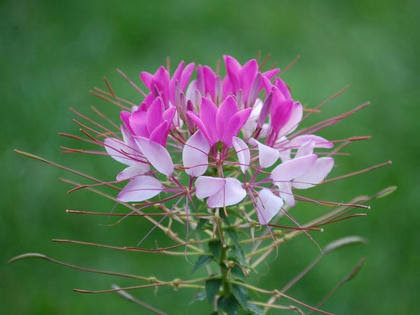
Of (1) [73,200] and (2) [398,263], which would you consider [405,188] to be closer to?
(2) [398,263]

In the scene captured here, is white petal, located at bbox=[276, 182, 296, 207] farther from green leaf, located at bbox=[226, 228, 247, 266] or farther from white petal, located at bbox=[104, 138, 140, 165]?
white petal, located at bbox=[104, 138, 140, 165]

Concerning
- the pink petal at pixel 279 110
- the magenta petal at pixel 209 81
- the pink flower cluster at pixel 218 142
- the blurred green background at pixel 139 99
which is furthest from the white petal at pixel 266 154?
the blurred green background at pixel 139 99

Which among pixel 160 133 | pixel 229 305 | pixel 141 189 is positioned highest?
pixel 160 133

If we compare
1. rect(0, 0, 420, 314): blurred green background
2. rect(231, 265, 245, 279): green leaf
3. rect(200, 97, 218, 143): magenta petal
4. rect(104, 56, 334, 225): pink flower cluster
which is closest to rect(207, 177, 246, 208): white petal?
rect(104, 56, 334, 225): pink flower cluster

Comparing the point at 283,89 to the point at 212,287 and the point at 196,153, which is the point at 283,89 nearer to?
the point at 196,153

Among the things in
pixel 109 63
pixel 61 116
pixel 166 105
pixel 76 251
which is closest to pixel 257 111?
pixel 166 105

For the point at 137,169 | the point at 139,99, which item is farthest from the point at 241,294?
the point at 139,99

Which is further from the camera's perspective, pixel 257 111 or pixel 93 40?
pixel 93 40
